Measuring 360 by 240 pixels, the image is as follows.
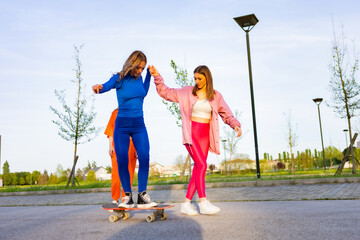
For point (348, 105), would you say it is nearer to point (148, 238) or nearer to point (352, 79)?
point (352, 79)

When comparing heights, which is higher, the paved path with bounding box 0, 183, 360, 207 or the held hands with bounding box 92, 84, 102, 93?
the held hands with bounding box 92, 84, 102, 93

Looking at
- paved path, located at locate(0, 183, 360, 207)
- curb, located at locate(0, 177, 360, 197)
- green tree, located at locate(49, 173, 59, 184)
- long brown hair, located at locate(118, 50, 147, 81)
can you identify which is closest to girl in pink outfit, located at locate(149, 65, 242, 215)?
long brown hair, located at locate(118, 50, 147, 81)

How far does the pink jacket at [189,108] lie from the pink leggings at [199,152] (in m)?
0.09

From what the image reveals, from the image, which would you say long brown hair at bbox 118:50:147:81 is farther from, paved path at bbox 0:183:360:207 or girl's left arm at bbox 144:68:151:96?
paved path at bbox 0:183:360:207

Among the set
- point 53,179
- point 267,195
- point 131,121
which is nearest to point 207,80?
point 131,121

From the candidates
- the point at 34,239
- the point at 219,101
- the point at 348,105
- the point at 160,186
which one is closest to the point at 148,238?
the point at 34,239

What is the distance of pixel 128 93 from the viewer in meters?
4.80

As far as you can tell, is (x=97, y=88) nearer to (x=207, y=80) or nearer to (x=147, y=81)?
(x=147, y=81)

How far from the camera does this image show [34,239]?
3504 millimetres

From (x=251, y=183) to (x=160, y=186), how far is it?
3.65 m

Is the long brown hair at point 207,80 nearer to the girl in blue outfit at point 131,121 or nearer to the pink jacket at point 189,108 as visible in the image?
the pink jacket at point 189,108

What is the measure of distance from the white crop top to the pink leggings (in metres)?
0.12

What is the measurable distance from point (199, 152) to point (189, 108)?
0.65 m

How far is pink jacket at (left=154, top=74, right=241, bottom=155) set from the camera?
4945 millimetres
